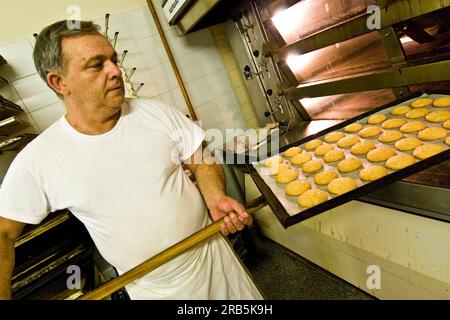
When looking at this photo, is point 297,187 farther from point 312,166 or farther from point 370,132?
point 370,132

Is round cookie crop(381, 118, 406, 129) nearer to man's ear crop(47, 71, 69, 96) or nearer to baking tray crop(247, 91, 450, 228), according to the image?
baking tray crop(247, 91, 450, 228)

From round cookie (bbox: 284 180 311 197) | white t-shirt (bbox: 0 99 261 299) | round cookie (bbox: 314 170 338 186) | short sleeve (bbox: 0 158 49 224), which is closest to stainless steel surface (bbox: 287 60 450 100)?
round cookie (bbox: 314 170 338 186)

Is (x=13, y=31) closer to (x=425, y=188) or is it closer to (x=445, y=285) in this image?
(x=425, y=188)

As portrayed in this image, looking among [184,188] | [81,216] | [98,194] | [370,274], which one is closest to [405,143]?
[370,274]

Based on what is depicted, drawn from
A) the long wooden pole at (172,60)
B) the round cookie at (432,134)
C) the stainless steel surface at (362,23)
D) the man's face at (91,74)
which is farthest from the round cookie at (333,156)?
the long wooden pole at (172,60)

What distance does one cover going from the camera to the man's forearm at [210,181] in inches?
58.2

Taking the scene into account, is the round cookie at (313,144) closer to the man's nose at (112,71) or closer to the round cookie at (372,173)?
the round cookie at (372,173)

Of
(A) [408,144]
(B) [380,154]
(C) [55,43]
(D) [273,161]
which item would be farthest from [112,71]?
(A) [408,144]

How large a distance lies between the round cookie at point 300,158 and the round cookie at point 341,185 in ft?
0.88

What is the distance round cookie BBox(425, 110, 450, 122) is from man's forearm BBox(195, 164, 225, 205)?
109 cm

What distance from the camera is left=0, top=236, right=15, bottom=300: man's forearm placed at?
1.14 meters

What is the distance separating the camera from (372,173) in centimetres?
126

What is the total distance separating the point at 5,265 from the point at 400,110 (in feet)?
6.75

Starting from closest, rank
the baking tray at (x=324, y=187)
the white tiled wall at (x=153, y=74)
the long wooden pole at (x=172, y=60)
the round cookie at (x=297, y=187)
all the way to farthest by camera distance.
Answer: the baking tray at (x=324, y=187)
the round cookie at (x=297, y=187)
the white tiled wall at (x=153, y=74)
the long wooden pole at (x=172, y=60)
